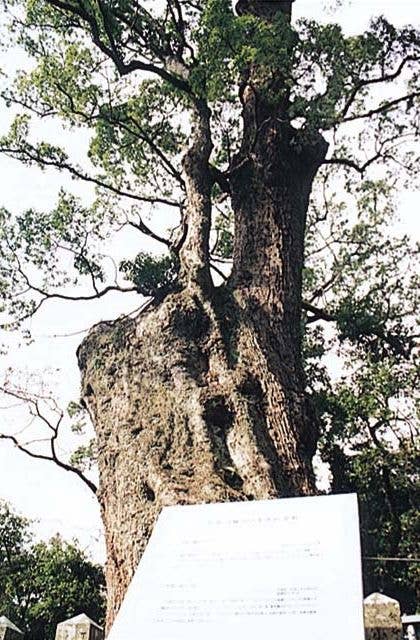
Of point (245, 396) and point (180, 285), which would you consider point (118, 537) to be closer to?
point (245, 396)

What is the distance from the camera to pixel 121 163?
27.8ft

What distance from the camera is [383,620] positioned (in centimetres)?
338

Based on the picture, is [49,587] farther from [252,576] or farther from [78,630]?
[252,576]

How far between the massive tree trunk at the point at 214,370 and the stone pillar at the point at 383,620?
88cm

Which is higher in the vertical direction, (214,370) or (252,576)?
(214,370)

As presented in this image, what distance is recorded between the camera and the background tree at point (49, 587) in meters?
11.1

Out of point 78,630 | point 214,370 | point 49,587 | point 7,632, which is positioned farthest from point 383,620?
point 49,587

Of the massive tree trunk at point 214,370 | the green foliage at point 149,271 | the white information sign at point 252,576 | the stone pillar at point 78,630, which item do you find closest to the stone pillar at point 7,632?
the stone pillar at point 78,630

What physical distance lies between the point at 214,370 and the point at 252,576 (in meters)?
2.88

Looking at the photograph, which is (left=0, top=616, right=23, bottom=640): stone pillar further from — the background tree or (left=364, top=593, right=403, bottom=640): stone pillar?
the background tree

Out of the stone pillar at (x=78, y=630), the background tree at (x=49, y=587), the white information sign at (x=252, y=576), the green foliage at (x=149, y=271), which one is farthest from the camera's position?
the background tree at (x=49, y=587)

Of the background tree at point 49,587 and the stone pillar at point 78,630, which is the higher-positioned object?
the background tree at point 49,587

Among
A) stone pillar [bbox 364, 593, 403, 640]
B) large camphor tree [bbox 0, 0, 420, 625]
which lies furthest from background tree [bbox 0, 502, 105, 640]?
stone pillar [bbox 364, 593, 403, 640]

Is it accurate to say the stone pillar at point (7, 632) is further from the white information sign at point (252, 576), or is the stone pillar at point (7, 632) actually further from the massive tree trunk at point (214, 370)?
the white information sign at point (252, 576)
